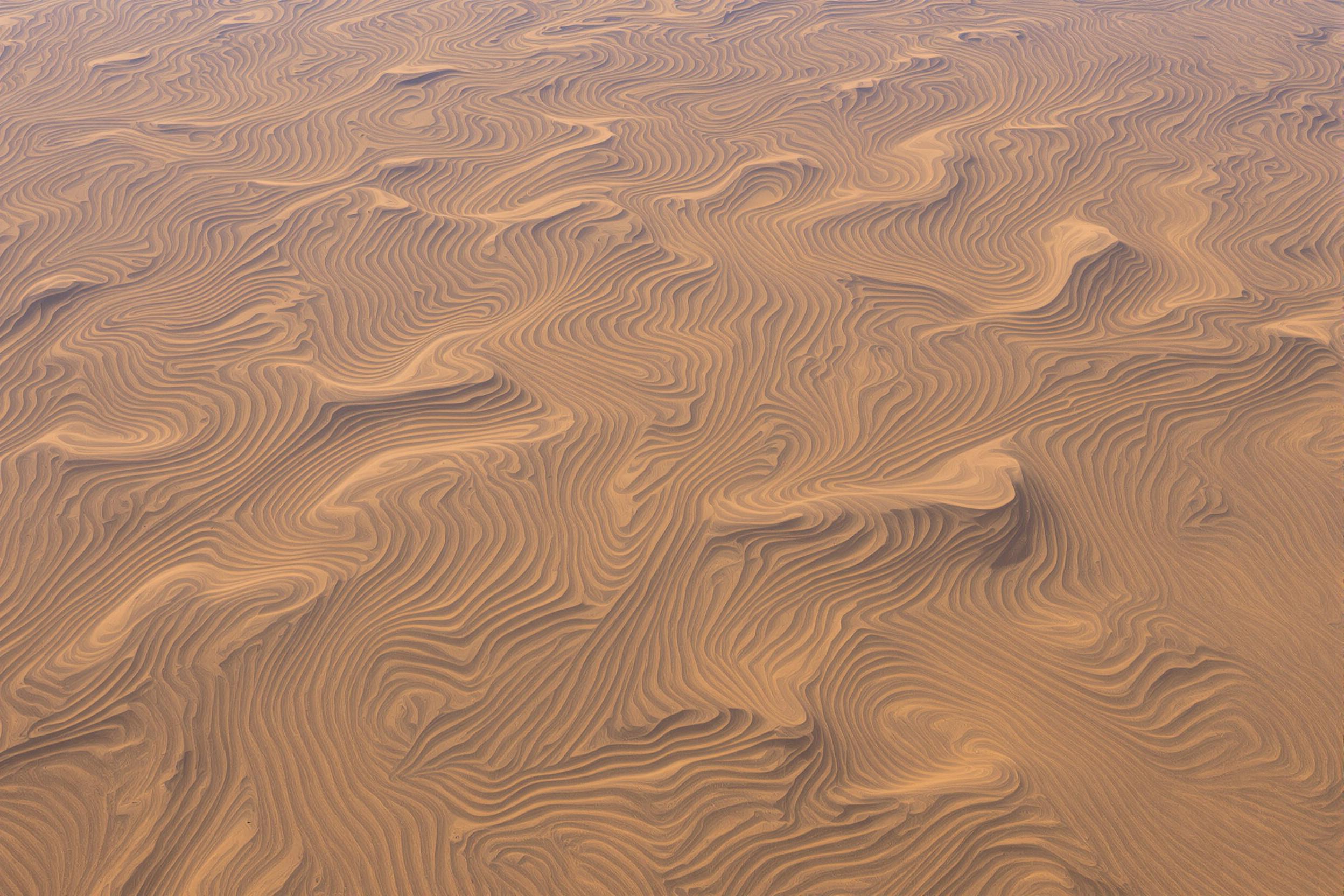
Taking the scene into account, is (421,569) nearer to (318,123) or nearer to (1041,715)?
(1041,715)

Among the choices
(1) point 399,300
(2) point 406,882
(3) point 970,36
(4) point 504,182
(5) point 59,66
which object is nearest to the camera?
(2) point 406,882

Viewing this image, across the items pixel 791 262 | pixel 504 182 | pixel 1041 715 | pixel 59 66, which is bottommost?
pixel 1041 715

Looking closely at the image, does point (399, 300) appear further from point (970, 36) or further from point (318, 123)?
point (970, 36)

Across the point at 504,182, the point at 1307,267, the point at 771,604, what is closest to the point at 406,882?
the point at 771,604

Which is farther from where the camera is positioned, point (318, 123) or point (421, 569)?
point (318, 123)

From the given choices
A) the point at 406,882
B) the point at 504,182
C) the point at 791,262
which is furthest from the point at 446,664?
the point at 504,182

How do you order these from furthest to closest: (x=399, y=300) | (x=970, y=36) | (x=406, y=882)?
(x=970, y=36), (x=399, y=300), (x=406, y=882)

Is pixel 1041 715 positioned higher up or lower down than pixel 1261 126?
lower down
